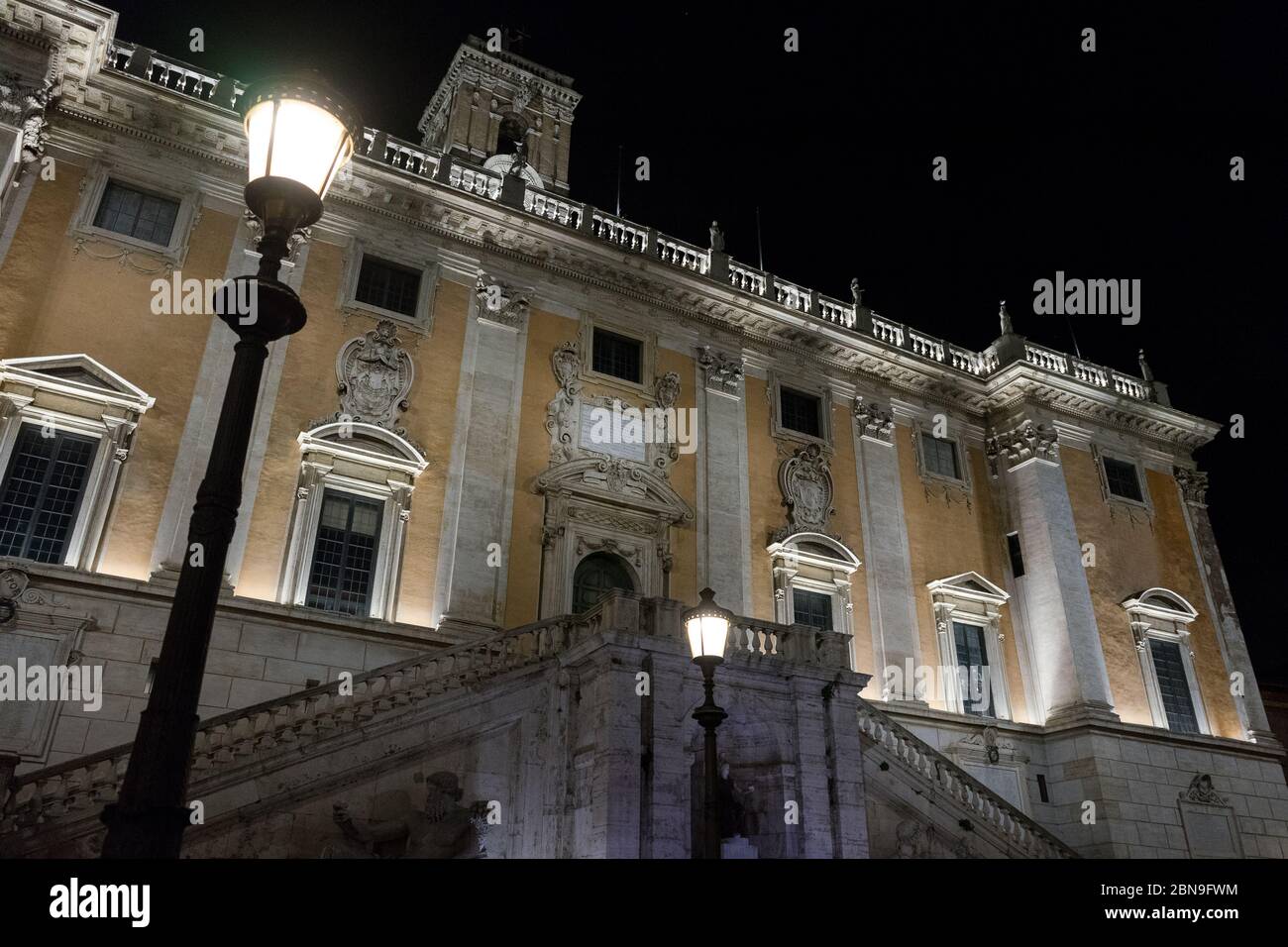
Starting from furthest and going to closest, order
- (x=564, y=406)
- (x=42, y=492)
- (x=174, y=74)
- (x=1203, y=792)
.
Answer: (x=1203, y=792)
(x=564, y=406)
(x=174, y=74)
(x=42, y=492)

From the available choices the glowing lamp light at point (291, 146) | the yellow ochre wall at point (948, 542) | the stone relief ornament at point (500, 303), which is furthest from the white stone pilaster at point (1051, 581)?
the glowing lamp light at point (291, 146)

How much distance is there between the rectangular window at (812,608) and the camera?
2322 cm

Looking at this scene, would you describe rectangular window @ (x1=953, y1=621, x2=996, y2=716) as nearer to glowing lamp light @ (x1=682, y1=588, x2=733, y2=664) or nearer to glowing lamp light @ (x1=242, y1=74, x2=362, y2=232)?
glowing lamp light @ (x1=682, y1=588, x2=733, y2=664)

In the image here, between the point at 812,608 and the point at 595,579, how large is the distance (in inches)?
237

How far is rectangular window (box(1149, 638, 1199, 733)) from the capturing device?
86.7ft

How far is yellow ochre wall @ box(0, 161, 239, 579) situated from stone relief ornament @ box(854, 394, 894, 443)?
17530 mm

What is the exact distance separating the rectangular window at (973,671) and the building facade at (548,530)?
12cm

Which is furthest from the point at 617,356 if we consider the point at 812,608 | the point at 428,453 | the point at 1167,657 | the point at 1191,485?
the point at 1191,485

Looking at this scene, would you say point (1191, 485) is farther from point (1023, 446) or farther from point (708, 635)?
point (708, 635)

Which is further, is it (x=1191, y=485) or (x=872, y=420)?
(x=1191, y=485)

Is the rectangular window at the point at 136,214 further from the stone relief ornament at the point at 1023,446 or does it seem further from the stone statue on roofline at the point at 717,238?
the stone relief ornament at the point at 1023,446

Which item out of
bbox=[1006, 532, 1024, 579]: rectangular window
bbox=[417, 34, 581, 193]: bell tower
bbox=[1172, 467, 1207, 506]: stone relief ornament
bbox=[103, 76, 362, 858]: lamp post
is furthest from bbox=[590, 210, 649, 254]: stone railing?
bbox=[1172, 467, 1207, 506]: stone relief ornament

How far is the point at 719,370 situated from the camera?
25.0m
